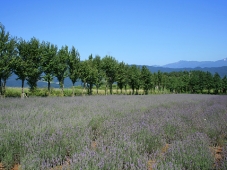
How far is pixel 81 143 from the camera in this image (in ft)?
13.1

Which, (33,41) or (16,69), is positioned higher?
(33,41)

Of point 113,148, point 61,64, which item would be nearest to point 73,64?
point 61,64

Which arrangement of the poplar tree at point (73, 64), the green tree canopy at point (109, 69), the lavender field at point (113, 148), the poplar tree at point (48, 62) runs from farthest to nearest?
1. the green tree canopy at point (109, 69)
2. the poplar tree at point (73, 64)
3. the poplar tree at point (48, 62)
4. the lavender field at point (113, 148)

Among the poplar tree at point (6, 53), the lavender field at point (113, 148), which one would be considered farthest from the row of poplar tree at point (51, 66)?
the lavender field at point (113, 148)

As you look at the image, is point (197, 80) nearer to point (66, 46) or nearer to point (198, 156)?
point (66, 46)

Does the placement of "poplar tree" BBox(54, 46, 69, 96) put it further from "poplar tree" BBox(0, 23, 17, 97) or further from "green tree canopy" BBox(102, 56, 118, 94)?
"green tree canopy" BBox(102, 56, 118, 94)

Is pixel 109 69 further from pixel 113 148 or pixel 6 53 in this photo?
pixel 113 148

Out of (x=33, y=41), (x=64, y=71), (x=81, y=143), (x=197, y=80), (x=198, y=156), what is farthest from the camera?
(x=197, y=80)

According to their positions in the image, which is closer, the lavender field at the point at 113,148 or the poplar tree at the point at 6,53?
the lavender field at the point at 113,148

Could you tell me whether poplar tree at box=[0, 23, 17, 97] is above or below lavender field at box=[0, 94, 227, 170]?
above

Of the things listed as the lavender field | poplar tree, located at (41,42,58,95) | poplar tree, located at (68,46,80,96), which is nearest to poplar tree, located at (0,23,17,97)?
poplar tree, located at (41,42,58,95)

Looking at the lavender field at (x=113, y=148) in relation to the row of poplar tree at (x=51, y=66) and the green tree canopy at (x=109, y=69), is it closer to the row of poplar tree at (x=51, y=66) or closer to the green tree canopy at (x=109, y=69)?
the row of poplar tree at (x=51, y=66)

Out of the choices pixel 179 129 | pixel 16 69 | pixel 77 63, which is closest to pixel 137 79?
pixel 77 63

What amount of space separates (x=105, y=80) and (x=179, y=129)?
3107 cm
